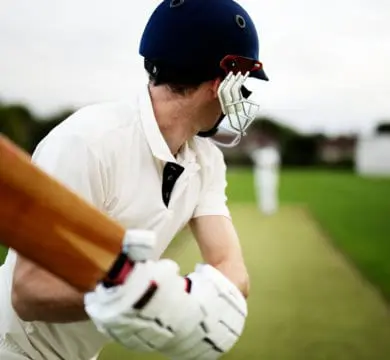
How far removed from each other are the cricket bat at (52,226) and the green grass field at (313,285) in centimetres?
100

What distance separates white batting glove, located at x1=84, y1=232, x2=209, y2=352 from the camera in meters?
1.15

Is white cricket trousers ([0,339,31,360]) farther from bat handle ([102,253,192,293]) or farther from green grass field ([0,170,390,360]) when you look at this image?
bat handle ([102,253,192,293])

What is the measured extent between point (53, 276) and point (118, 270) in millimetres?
321

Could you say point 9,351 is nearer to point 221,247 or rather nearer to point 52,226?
point 221,247

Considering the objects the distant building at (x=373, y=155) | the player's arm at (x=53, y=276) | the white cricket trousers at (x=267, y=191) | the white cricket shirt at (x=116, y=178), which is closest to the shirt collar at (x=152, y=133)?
the white cricket shirt at (x=116, y=178)

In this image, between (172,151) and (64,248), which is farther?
(172,151)

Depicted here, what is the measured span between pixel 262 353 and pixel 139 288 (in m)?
2.83

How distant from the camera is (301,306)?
4.87 m

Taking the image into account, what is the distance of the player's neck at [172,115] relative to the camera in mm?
1803

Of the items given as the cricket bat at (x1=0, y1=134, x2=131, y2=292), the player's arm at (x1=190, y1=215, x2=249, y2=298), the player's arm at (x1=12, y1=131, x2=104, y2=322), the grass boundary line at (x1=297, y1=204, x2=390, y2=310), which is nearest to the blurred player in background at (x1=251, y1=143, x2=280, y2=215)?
the grass boundary line at (x1=297, y1=204, x2=390, y2=310)

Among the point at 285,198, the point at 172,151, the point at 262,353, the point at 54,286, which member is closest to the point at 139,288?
the point at 54,286

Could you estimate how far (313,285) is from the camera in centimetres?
557

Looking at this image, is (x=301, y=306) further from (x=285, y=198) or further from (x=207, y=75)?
(x=285, y=198)

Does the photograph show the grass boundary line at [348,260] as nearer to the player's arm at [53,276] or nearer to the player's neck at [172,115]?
the player's neck at [172,115]
